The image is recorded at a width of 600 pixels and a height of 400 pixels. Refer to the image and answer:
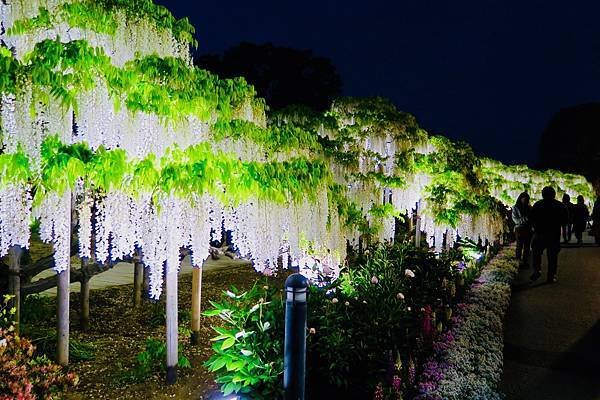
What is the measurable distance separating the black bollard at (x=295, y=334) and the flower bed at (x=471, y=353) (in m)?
1.54

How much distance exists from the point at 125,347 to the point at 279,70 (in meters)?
16.3

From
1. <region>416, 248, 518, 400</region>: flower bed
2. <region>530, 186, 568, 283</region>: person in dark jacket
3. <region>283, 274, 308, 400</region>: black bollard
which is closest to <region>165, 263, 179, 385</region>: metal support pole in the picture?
<region>283, 274, 308, 400</region>: black bollard

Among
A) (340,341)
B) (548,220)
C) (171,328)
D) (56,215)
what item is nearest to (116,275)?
(171,328)

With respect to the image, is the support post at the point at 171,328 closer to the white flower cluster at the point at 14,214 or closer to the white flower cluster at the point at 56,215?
the white flower cluster at the point at 56,215

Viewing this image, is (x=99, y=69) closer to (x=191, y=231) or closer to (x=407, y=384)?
(x=191, y=231)

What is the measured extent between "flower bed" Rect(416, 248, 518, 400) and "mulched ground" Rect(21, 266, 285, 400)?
94.5 inches

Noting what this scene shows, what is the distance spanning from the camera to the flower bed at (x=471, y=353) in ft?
15.4

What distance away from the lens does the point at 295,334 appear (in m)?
3.46

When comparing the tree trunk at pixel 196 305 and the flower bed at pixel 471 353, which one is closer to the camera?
the flower bed at pixel 471 353

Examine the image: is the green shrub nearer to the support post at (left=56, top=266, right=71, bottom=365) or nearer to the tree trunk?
the support post at (left=56, top=266, right=71, bottom=365)

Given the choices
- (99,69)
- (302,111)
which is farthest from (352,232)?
(99,69)

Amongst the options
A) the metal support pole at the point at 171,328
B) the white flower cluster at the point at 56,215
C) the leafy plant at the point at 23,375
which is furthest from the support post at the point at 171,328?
the white flower cluster at the point at 56,215

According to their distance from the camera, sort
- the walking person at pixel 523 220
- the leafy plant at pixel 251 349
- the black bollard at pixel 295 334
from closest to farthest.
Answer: the black bollard at pixel 295 334
the leafy plant at pixel 251 349
the walking person at pixel 523 220

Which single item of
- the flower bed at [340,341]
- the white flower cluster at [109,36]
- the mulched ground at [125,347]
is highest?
the white flower cluster at [109,36]
